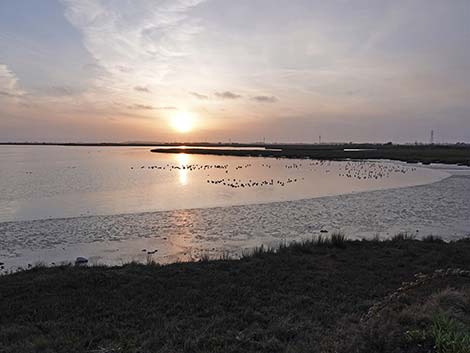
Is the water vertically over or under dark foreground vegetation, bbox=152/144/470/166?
under

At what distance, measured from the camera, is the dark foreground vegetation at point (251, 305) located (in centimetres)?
643

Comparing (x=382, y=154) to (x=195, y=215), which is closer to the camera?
(x=195, y=215)

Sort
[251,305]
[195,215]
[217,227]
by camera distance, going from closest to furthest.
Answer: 1. [251,305]
2. [217,227]
3. [195,215]

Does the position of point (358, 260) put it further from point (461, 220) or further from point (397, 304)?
point (461, 220)

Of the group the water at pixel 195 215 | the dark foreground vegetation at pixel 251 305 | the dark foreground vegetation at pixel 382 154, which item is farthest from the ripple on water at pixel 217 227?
→ the dark foreground vegetation at pixel 382 154

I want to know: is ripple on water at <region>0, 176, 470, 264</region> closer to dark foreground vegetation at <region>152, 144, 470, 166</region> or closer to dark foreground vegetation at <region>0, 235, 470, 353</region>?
dark foreground vegetation at <region>0, 235, 470, 353</region>

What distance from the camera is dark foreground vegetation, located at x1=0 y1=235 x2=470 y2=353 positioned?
253 inches

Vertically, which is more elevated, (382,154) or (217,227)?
(382,154)

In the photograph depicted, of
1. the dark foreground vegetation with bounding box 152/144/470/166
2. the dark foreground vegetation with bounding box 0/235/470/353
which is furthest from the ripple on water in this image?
the dark foreground vegetation with bounding box 152/144/470/166

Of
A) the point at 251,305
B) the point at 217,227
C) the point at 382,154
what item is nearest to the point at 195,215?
the point at 217,227

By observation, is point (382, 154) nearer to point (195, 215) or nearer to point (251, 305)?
point (195, 215)

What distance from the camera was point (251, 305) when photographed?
28.9ft

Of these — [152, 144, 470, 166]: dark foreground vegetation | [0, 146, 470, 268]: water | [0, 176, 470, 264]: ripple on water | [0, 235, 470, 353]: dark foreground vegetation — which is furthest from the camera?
[152, 144, 470, 166]: dark foreground vegetation

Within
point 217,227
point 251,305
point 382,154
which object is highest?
point 382,154
